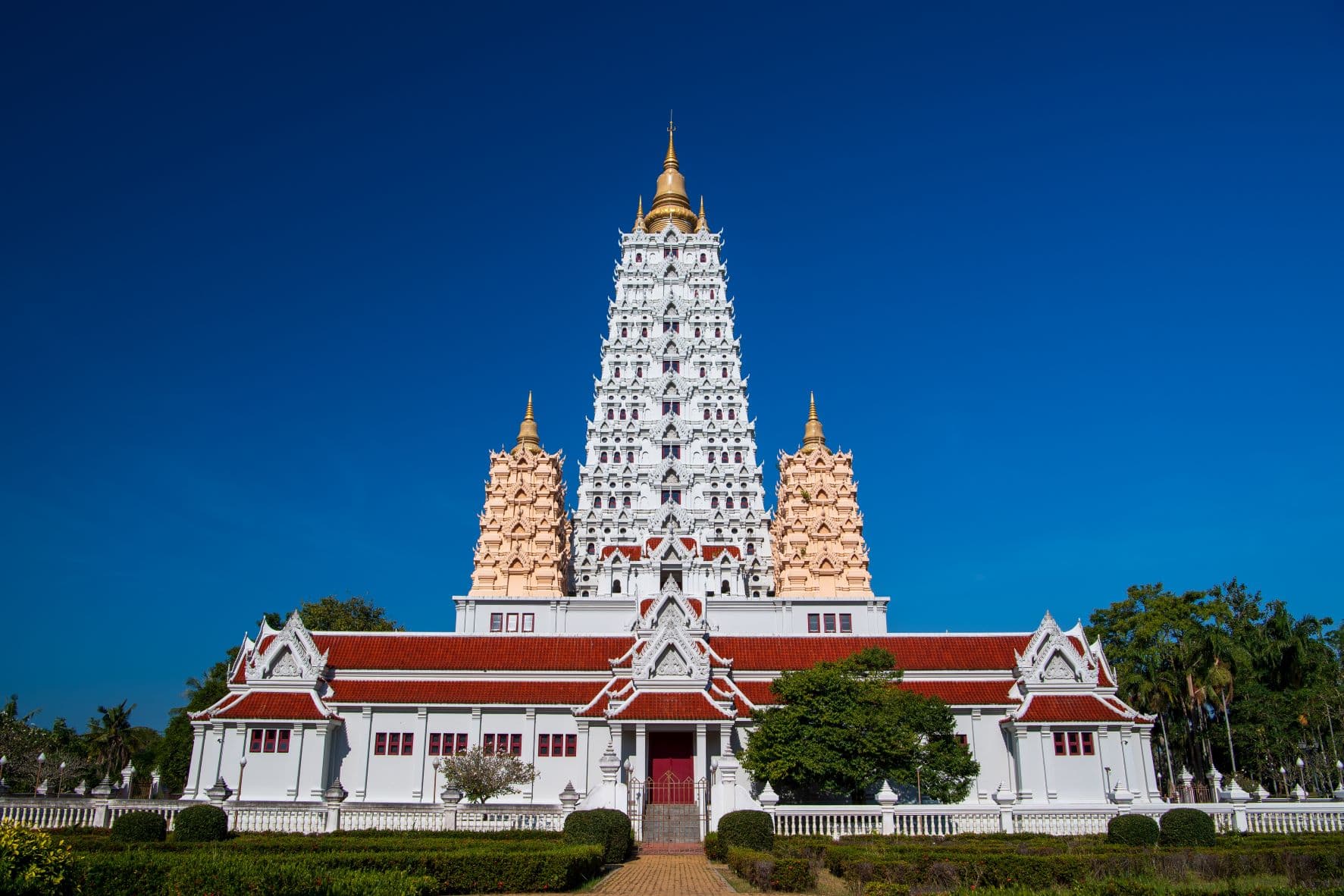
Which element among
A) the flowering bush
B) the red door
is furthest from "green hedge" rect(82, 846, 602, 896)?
the red door

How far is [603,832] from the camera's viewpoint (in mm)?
25484

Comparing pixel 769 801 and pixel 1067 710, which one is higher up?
pixel 1067 710

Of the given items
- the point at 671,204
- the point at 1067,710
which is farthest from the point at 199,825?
the point at 671,204

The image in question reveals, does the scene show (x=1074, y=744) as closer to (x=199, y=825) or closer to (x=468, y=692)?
(x=468, y=692)

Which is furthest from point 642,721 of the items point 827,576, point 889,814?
point 827,576

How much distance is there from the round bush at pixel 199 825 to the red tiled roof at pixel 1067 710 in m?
28.7

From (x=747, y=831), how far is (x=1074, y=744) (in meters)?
19.3

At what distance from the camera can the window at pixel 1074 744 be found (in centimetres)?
3862

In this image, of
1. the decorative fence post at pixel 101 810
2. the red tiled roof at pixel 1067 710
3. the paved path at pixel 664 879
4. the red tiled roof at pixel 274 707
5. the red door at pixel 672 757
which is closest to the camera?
the paved path at pixel 664 879

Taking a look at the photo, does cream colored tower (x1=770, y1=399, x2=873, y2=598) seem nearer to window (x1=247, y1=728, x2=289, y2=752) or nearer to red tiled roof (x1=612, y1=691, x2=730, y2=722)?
red tiled roof (x1=612, y1=691, x2=730, y2=722)

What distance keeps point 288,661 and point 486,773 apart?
13.4 meters

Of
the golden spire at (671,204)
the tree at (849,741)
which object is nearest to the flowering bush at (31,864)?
the tree at (849,741)

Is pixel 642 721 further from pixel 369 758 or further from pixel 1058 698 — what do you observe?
pixel 1058 698

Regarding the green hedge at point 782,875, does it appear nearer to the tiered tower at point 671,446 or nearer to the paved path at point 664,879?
the paved path at point 664,879
